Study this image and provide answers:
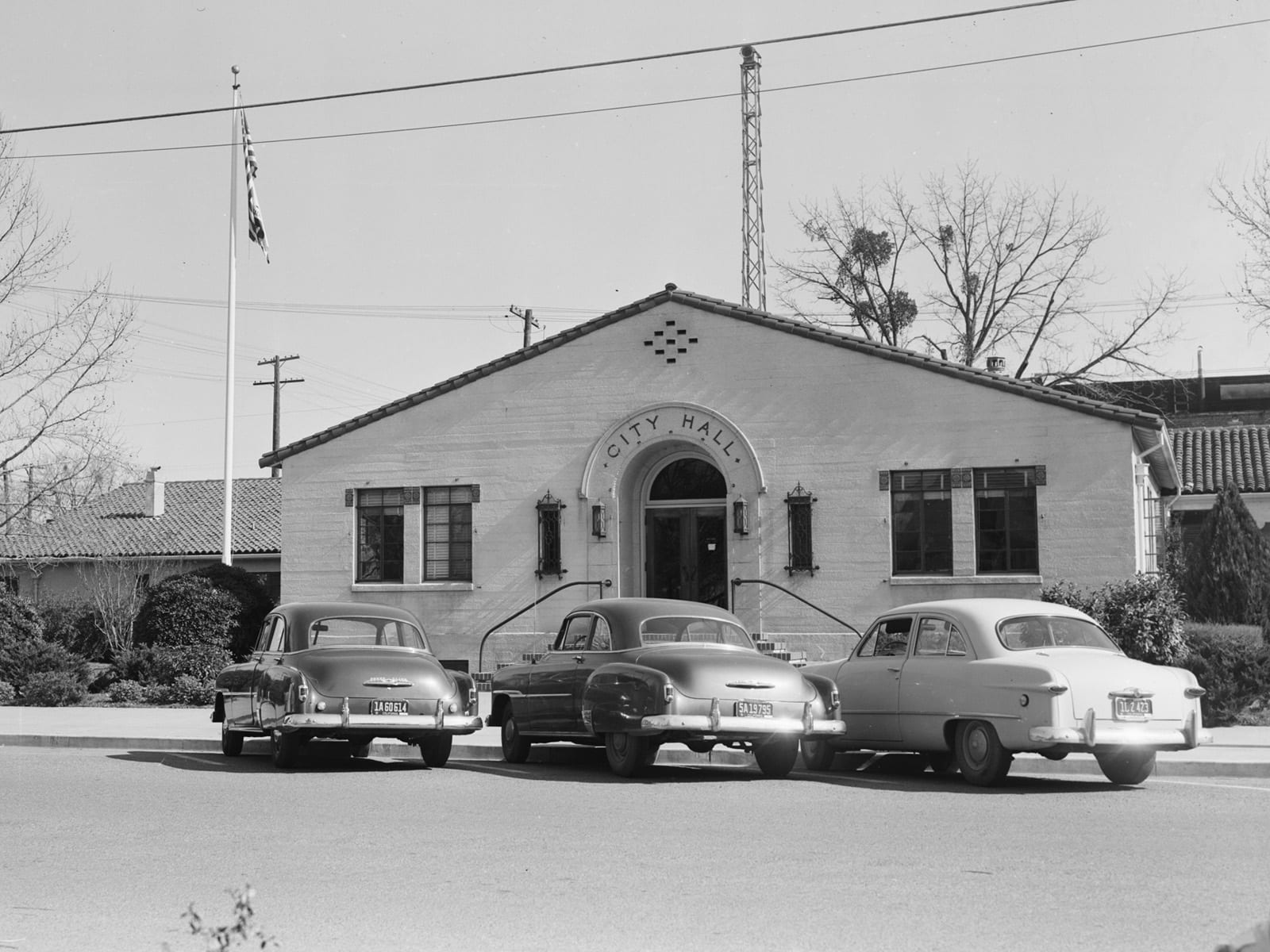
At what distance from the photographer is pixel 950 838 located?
9375 mm

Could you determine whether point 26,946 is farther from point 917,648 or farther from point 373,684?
point 917,648

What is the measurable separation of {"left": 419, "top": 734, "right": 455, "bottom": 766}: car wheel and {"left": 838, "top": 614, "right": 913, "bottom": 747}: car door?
12.6ft

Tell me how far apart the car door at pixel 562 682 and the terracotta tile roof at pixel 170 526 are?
31.0 meters

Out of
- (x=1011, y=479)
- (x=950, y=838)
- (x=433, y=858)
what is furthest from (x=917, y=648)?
(x=1011, y=479)

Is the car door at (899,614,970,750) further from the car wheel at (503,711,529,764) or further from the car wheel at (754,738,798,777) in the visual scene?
the car wheel at (503,711,529,764)

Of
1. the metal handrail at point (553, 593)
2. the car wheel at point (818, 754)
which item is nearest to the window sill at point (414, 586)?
the metal handrail at point (553, 593)

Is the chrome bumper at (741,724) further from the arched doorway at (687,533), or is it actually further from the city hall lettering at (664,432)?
the arched doorway at (687,533)

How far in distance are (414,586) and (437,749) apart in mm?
12583

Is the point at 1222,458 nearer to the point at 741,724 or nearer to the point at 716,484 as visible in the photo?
the point at 716,484

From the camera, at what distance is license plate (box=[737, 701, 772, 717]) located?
1310 centimetres

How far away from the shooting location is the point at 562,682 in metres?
14.5

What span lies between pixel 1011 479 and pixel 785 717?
1220 centimetres

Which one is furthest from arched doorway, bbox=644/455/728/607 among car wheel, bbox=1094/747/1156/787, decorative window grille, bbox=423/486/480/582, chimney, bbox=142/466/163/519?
chimney, bbox=142/466/163/519

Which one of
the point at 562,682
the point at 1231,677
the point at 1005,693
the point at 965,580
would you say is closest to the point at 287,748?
the point at 562,682
